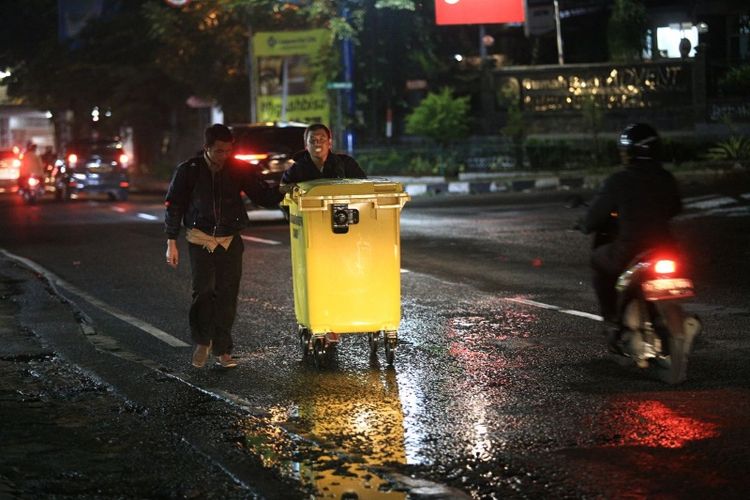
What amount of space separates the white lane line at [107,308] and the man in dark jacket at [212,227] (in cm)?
127

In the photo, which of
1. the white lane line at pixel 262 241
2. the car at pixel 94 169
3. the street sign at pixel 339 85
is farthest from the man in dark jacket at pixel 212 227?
the street sign at pixel 339 85

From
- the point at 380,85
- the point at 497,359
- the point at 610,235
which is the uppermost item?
the point at 380,85

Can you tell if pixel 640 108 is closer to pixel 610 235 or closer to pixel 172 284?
pixel 172 284

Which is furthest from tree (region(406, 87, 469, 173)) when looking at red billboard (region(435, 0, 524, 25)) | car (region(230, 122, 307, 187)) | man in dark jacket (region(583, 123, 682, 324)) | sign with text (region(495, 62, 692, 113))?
man in dark jacket (region(583, 123, 682, 324))

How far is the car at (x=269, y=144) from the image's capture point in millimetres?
21812

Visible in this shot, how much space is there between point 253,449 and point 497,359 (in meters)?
2.95

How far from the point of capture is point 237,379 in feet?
28.5

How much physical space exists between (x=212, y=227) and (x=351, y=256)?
3.22ft

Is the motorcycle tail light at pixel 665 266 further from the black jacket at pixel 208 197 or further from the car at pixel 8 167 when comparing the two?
the car at pixel 8 167

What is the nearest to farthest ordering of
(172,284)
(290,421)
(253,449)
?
(253,449) → (290,421) → (172,284)

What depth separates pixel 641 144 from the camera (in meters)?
8.20

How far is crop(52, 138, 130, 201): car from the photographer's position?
108 feet

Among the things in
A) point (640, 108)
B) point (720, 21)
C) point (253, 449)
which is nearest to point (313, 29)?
point (640, 108)

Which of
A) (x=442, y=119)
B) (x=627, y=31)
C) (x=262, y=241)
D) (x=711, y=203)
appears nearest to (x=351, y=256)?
(x=262, y=241)
